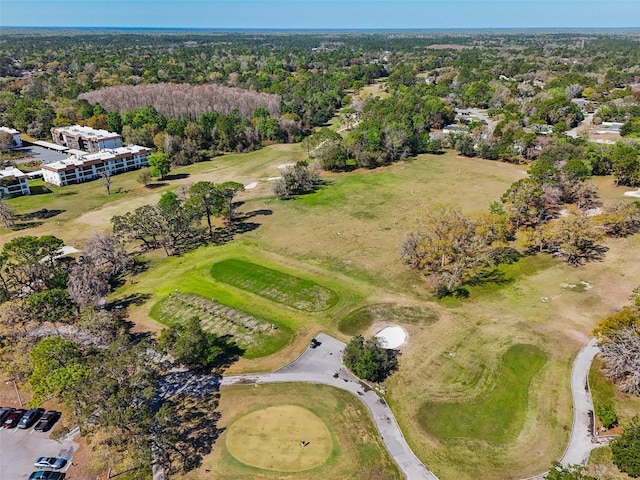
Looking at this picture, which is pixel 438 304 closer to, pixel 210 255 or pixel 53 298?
pixel 210 255

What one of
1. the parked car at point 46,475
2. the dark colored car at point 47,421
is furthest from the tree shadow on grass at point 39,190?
the parked car at point 46,475

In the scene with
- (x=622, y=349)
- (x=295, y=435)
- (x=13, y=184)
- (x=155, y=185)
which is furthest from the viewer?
(x=155, y=185)

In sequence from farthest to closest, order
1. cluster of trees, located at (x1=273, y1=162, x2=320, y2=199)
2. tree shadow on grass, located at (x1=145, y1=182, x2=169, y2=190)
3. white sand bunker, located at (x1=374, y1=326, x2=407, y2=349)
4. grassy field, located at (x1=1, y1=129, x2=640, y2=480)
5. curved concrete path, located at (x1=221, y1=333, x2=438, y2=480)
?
tree shadow on grass, located at (x1=145, y1=182, x2=169, y2=190) → cluster of trees, located at (x1=273, y1=162, x2=320, y2=199) → white sand bunker, located at (x1=374, y1=326, x2=407, y2=349) → grassy field, located at (x1=1, y1=129, x2=640, y2=480) → curved concrete path, located at (x1=221, y1=333, x2=438, y2=480)

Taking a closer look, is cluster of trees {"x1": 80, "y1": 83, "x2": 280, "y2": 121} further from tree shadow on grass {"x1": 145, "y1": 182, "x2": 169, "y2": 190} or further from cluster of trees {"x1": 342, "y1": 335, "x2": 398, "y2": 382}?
cluster of trees {"x1": 342, "y1": 335, "x2": 398, "y2": 382}

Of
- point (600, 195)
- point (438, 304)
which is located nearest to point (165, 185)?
point (438, 304)

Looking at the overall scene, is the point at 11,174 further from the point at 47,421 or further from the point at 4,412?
the point at 47,421

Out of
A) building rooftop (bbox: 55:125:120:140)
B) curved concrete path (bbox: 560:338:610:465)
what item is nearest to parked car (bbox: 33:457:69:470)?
curved concrete path (bbox: 560:338:610:465)

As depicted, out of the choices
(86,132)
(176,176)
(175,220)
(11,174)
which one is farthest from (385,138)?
(11,174)
